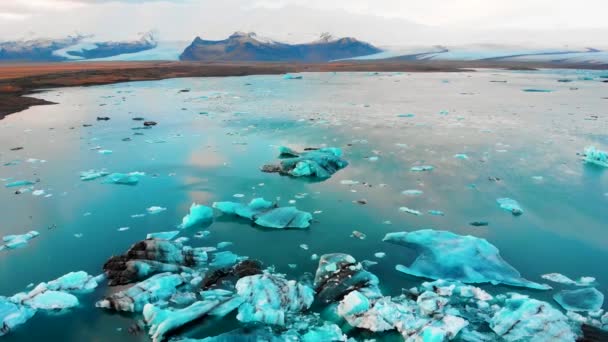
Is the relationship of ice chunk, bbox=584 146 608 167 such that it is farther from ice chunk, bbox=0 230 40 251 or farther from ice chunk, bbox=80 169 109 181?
ice chunk, bbox=0 230 40 251

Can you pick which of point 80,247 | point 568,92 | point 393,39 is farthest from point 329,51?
point 80,247

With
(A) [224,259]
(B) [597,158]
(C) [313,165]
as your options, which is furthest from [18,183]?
(B) [597,158]

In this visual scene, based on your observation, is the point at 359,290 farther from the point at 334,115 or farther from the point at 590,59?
the point at 590,59

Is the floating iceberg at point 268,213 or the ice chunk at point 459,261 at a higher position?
the floating iceberg at point 268,213

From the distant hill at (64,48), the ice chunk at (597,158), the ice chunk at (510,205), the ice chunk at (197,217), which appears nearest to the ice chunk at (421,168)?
the ice chunk at (510,205)

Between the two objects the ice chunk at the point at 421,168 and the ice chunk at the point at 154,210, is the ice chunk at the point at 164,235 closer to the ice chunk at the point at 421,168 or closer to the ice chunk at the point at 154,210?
the ice chunk at the point at 154,210
